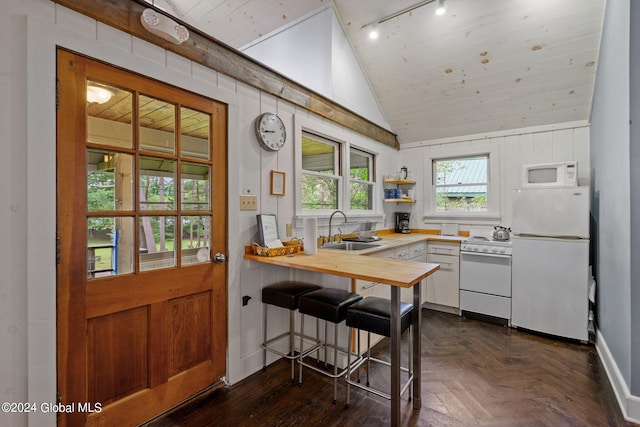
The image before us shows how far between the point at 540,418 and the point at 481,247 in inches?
71.8

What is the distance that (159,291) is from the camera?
175cm

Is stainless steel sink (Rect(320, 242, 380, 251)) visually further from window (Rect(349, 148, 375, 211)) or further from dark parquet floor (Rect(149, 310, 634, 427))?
dark parquet floor (Rect(149, 310, 634, 427))

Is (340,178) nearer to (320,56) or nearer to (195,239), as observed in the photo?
(320,56)

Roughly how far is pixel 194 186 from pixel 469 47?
306cm

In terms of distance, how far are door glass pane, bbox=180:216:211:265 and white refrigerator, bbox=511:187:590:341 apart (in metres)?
3.08

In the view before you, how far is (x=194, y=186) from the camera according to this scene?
192 cm

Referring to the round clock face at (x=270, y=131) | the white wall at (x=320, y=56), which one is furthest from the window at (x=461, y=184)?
the round clock face at (x=270, y=131)

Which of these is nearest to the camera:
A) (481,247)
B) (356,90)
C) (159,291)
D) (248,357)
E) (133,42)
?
(133,42)

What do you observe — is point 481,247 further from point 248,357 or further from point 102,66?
point 102,66

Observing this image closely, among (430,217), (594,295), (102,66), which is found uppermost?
(102,66)

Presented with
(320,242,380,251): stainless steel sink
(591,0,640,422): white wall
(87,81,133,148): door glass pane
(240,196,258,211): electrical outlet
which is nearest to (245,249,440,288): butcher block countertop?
(240,196,258,211): electrical outlet

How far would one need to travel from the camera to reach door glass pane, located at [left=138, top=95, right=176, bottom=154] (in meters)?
1.69
